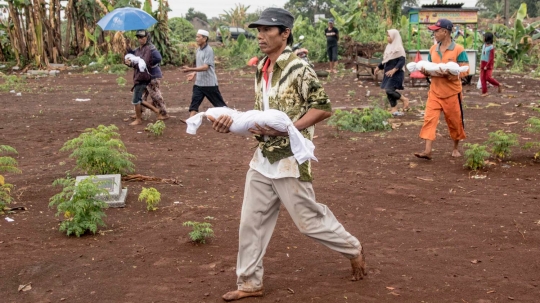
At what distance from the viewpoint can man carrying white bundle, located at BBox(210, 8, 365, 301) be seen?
4.00 metres

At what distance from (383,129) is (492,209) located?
14.9 feet

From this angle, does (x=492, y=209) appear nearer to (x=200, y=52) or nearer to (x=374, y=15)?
(x=200, y=52)

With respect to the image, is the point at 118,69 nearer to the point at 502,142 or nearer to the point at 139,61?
the point at 139,61

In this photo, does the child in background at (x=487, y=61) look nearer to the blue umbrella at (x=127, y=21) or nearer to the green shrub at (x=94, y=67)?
the blue umbrella at (x=127, y=21)

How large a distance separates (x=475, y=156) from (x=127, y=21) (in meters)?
6.76

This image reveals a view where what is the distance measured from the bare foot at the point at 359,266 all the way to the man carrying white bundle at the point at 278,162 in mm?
214

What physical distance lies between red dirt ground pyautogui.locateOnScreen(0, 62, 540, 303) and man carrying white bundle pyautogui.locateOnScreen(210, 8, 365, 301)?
0.39m

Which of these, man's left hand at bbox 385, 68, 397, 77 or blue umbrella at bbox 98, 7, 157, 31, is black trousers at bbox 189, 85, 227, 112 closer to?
blue umbrella at bbox 98, 7, 157, 31

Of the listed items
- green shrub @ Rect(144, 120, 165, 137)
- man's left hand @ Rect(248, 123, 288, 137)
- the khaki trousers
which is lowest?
green shrub @ Rect(144, 120, 165, 137)

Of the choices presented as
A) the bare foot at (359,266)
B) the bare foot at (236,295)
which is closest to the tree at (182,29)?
the bare foot at (359,266)

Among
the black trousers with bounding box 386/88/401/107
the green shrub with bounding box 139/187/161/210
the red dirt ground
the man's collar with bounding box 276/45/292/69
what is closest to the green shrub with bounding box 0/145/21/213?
the red dirt ground

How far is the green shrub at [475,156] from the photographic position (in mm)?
7523

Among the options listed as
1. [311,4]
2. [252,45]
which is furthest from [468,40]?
[311,4]

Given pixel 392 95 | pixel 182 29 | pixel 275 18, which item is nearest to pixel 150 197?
pixel 275 18
